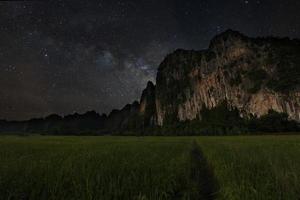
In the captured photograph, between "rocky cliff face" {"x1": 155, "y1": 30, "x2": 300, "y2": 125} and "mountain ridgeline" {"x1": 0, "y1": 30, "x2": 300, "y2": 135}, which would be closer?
"mountain ridgeline" {"x1": 0, "y1": 30, "x2": 300, "y2": 135}

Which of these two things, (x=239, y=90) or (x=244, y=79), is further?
(x=244, y=79)

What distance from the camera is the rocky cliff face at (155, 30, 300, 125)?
418 feet

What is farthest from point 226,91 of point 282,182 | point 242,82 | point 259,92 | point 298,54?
point 282,182

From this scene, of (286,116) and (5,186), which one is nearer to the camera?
(5,186)

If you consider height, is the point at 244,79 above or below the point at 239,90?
above

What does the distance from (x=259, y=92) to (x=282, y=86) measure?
1291cm

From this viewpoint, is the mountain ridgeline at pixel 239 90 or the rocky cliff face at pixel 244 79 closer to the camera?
the mountain ridgeline at pixel 239 90

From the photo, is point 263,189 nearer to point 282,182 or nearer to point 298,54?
point 282,182

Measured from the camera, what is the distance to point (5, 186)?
15.0 feet

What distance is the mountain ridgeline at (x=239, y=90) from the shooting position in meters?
116

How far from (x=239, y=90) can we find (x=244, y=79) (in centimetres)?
900

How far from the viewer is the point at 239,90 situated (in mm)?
152500

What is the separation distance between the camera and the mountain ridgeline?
116062mm

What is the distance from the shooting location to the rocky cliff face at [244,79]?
127312 mm
